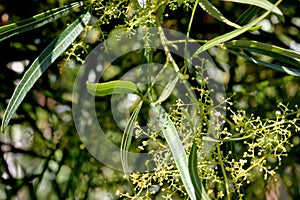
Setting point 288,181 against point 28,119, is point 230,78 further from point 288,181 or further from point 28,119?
point 28,119

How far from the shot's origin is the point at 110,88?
80 cm

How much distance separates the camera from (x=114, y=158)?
1158mm

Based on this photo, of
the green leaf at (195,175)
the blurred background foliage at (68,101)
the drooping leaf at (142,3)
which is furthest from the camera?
the blurred background foliage at (68,101)

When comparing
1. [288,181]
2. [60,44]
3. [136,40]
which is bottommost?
[288,181]

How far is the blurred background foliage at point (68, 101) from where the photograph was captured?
45.4 inches

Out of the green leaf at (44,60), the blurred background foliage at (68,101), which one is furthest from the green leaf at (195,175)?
the blurred background foliage at (68,101)

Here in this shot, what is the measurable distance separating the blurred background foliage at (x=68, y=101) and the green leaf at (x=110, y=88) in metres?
0.34

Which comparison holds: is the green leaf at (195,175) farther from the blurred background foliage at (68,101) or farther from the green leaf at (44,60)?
the blurred background foliage at (68,101)

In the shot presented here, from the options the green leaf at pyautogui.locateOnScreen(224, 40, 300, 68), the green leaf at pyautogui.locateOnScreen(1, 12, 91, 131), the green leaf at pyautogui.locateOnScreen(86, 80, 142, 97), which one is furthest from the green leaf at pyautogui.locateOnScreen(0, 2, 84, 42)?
the green leaf at pyautogui.locateOnScreen(224, 40, 300, 68)

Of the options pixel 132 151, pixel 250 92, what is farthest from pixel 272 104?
pixel 132 151

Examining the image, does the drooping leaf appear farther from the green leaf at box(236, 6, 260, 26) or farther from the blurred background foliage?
the blurred background foliage

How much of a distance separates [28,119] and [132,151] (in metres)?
0.23

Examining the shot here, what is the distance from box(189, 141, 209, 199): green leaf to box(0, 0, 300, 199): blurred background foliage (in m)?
0.42

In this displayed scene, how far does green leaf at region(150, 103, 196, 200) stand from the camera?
29.0 inches
